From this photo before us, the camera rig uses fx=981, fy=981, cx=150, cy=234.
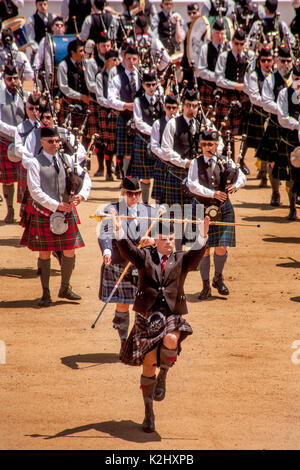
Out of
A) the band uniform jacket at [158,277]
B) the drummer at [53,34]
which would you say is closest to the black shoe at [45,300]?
the band uniform jacket at [158,277]

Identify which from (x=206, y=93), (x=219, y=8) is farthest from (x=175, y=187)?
(x=219, y=8)

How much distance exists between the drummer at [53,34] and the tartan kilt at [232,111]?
3010mm

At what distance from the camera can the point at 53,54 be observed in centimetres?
1462

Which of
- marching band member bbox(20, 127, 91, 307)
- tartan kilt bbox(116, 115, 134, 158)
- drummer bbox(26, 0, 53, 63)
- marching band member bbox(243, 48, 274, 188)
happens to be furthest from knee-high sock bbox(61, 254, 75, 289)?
drummer bbox(26, 0, 53, 63)

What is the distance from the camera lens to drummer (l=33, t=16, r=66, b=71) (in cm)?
1502

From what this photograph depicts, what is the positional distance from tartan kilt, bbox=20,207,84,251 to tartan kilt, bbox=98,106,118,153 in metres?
5.28

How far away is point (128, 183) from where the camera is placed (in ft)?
22.3

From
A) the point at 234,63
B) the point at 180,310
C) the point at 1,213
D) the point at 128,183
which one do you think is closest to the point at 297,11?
the point at 234,63

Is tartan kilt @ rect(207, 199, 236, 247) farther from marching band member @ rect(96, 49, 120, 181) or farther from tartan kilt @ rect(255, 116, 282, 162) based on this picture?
marching band member @ rect(96, 49, 120, 181)

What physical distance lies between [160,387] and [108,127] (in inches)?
311

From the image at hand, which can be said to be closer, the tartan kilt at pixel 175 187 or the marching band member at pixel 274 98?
the tartan kilt at pixel 175 187

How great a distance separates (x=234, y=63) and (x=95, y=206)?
3022 millimetres

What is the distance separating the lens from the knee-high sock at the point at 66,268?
8383 mm

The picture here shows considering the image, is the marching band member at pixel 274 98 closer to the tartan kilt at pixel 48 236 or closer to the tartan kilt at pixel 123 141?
the tartan kilt at pixel 123 141
